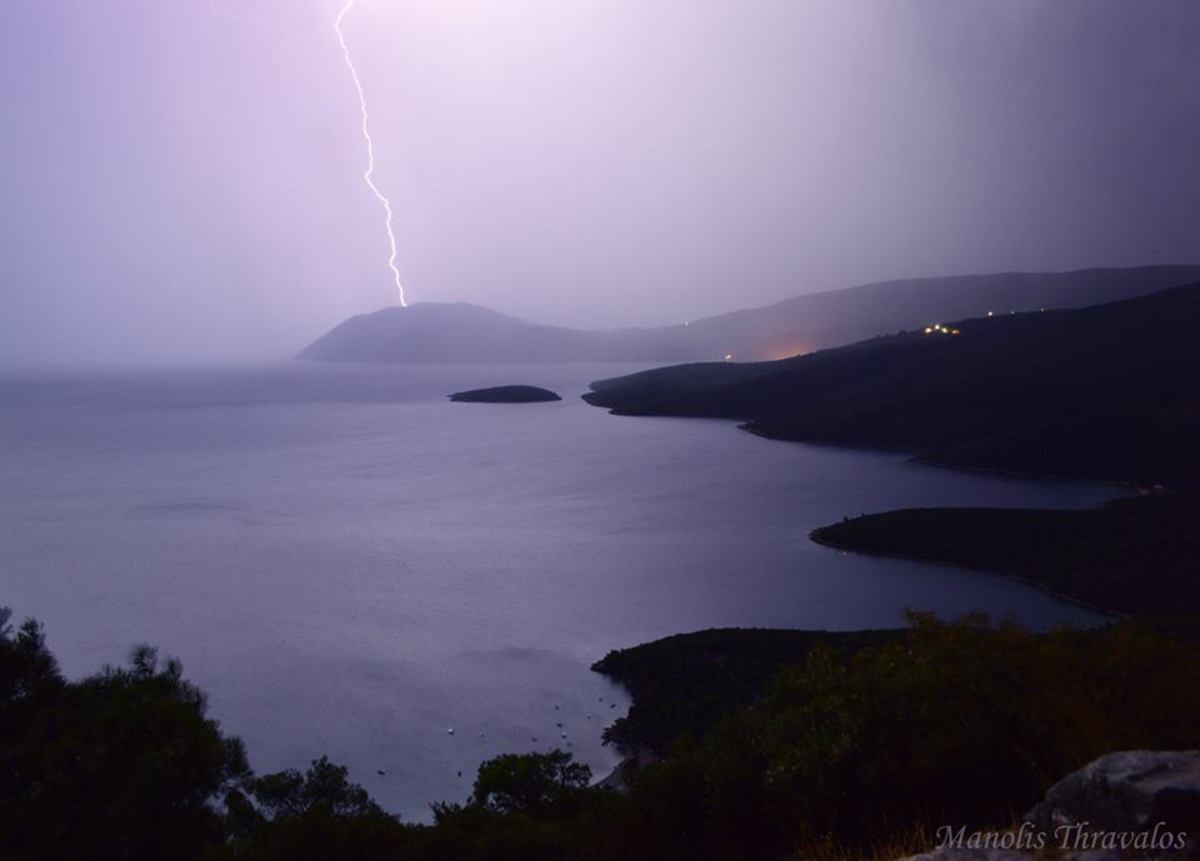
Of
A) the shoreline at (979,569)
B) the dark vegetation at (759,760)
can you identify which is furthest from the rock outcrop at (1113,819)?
the shoreline at (979,569)

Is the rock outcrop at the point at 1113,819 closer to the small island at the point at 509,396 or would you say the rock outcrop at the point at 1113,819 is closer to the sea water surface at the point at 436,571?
the sea water surface at the point at 436,571

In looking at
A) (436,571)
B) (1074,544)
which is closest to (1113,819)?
(436,571)

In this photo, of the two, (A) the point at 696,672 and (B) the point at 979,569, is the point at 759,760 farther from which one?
(B) the point at 979,569

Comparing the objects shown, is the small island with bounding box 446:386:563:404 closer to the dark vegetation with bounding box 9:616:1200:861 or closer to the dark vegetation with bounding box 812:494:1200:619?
the dark vegetation with bounding box 812:494:1200:619

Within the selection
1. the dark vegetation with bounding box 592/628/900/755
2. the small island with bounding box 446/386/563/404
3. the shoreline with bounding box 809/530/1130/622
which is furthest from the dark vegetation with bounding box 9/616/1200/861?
the small island with bounding box 446/386/563/404

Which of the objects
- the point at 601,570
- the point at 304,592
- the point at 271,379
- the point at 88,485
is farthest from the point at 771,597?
the point at 271,379
